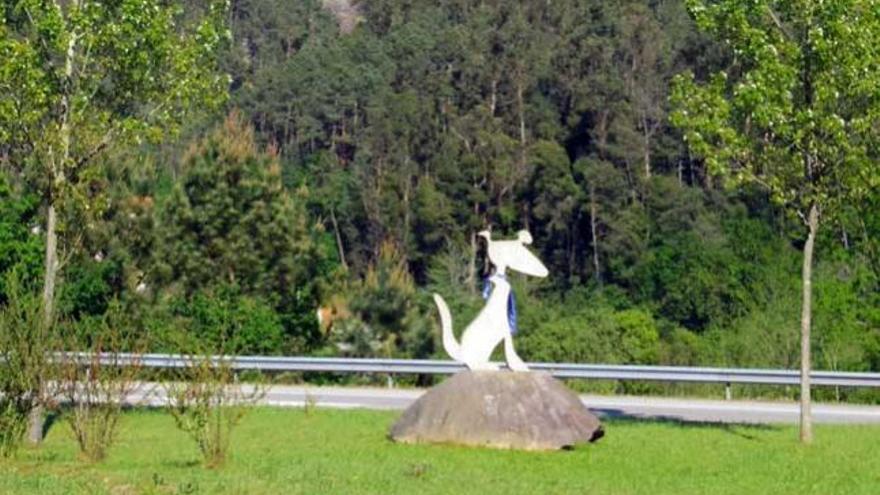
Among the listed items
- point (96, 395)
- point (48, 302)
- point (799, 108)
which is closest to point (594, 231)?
point (799, 108)

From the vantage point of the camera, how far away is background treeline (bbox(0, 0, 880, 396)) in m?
34.8

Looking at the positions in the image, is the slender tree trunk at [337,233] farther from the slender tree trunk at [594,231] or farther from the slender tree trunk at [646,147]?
the slender tree trunk at [646,147]

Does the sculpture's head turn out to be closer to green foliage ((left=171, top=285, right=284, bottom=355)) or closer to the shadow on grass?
the shadow on grass

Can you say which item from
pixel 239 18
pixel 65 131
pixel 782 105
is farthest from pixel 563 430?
pixel 239 18

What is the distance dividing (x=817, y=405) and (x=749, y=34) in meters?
8.95

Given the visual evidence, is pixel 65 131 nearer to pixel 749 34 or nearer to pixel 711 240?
pixel 749 34

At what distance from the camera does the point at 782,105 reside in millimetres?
19203

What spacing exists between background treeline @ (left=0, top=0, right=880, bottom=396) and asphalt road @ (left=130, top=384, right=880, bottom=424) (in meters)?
1.85

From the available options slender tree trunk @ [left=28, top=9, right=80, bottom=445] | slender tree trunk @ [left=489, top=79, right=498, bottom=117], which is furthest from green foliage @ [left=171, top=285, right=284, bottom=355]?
slender tree trunk @ [left=489, top=79, right=498, bottom=117]

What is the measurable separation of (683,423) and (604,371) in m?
5.09

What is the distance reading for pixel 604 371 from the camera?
2741cm

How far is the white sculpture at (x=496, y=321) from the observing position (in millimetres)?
19219

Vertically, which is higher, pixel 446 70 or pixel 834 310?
pixel 446 70

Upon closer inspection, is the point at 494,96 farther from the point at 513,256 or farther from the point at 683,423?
the point at 513,256
